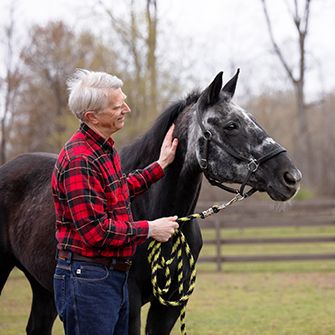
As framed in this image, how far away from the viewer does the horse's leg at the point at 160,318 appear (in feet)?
12.3

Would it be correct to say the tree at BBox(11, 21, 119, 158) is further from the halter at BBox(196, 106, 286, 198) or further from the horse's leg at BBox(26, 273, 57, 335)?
the halter at BBox(196, 106, 286, 198)

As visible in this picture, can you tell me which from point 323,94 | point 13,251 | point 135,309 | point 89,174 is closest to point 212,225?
point 13,251

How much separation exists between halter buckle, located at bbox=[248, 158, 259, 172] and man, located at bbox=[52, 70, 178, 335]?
638 mm

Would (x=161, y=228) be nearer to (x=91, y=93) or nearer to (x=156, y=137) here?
(x=91, y=93)

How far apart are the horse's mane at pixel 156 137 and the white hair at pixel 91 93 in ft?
2.92

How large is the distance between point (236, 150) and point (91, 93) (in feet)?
3.06

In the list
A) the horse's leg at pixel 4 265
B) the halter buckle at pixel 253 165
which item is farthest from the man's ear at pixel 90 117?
the horse's leg at pixel 4 265

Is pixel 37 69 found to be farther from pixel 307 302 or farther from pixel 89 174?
pixel 89 174

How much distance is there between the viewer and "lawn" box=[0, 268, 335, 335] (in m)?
7.29

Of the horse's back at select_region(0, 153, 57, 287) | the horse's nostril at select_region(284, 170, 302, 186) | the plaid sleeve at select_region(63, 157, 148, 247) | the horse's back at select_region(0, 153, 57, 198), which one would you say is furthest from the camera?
the horse's back at select_region(0, 153, 57, 198)

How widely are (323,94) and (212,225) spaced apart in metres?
29.9

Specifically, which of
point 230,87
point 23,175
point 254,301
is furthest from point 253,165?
point 254,301

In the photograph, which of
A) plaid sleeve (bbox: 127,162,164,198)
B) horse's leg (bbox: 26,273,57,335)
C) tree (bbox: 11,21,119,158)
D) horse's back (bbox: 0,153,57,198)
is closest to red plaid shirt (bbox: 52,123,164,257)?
plaid sleeve (bbox: 127,162,164,198)

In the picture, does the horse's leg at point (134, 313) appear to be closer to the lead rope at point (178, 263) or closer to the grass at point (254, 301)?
the lead rope at point (178, 263)
